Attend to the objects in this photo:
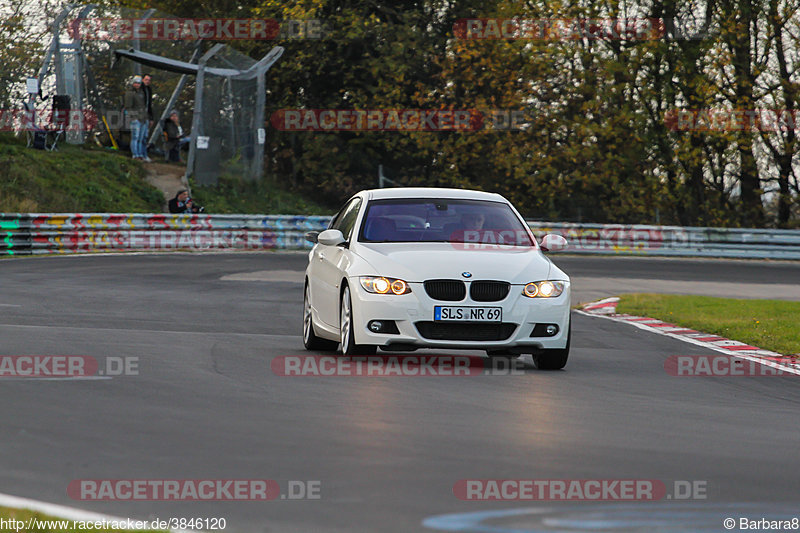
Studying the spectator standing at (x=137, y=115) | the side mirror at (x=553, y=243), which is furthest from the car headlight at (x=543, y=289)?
the spectator standing at (x=137, y=115)

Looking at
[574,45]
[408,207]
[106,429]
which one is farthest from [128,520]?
[574,45]

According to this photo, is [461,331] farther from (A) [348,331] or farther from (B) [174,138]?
(B) [174,138]

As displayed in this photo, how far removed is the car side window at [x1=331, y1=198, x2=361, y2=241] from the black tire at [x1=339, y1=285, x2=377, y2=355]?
900 millimetres

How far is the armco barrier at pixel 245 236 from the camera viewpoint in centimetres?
3219

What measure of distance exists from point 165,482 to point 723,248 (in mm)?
36140

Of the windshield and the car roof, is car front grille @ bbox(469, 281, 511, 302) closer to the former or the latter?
the windshield

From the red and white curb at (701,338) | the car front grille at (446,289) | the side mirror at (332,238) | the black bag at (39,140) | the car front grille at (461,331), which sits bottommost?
the red and white curb at (701,338)

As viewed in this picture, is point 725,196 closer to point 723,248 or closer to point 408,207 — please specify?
point 723,248

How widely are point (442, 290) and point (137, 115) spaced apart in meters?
27.6

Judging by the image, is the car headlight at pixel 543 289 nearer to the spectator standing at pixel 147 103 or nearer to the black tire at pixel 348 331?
the black tire at pixel 348 331

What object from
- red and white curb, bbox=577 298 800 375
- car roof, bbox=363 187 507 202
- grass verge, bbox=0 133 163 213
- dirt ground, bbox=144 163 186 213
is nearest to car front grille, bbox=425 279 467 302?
car roof, bbox=363 187 507 202

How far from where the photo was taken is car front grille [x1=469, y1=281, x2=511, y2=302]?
1168 cm

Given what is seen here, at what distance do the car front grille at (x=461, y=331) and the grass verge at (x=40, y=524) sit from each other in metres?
6.41

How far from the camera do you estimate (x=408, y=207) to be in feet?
43.3
